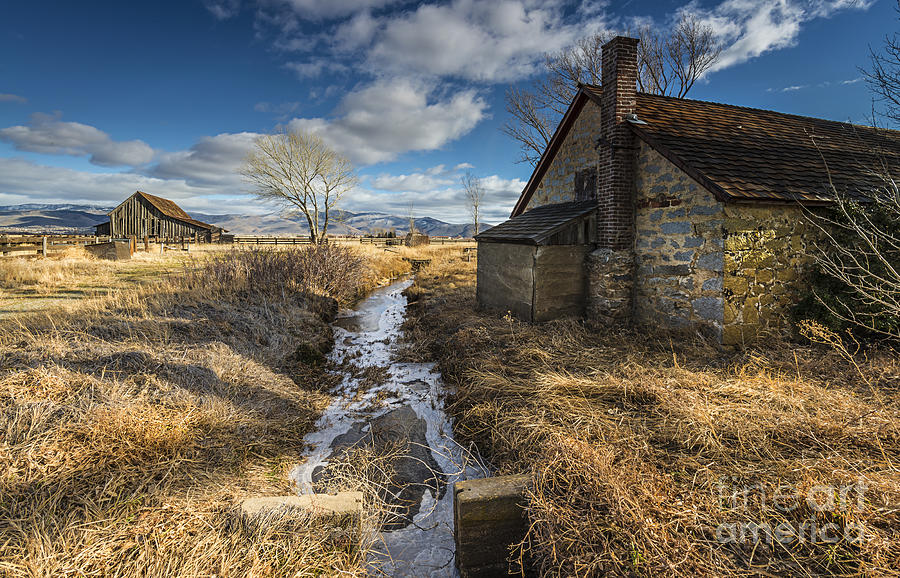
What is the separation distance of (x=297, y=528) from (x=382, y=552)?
A: 83cm

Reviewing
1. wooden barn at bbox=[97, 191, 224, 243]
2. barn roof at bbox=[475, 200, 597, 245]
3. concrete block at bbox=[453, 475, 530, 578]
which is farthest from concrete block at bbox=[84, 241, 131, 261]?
concrete block at bbox=[453, 475, 530, 578]

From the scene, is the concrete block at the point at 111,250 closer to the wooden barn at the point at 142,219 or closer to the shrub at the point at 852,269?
the wooden barn at the point at 142,219

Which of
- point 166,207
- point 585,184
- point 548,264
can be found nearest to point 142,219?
point 166,207

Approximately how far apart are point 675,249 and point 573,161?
4.23 meters

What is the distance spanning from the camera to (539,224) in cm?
957

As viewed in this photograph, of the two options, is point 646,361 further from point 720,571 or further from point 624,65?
point 624,65

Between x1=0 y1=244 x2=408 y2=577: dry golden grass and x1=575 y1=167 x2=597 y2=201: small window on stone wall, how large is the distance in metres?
8.13

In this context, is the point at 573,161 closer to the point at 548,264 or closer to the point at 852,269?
the point at 548,264

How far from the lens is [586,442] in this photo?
12.4 ft

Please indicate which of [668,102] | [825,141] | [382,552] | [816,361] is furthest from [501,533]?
[825,141]

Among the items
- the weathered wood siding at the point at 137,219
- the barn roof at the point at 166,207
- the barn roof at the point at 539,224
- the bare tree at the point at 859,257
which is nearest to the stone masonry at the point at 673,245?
the bare tree at the point at 859,257

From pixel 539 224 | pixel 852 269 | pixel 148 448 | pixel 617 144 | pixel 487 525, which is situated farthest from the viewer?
pixel 539 224

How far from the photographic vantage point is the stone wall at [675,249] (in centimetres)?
736

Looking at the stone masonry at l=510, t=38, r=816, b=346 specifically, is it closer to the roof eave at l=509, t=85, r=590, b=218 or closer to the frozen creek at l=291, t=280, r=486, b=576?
the roof eave at l=509, t=85, r=590, b=218
